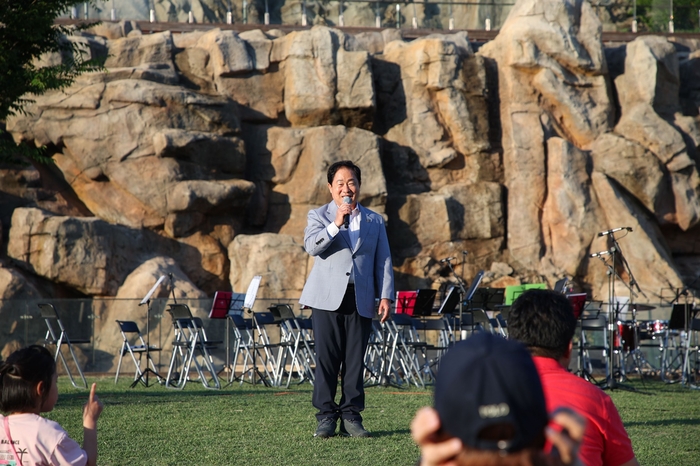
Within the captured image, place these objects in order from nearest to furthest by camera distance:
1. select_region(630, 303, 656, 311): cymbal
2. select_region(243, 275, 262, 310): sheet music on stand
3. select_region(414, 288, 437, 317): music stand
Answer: select_region(414, 288, 437, 317): music stand, select_region(243, 275, 262, 310): sheet music on stand, select_region(630, 303, 656, 311): cymbal

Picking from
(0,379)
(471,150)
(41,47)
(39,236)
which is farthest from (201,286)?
(0,379)

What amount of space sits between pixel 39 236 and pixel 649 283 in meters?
14.7

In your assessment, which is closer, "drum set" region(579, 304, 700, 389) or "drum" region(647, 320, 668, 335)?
"drum set" region(579, 304, 700, 389)

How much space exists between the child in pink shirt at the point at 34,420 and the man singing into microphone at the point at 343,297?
3.06 metres

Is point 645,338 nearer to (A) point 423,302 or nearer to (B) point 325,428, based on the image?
(A) point 423,302

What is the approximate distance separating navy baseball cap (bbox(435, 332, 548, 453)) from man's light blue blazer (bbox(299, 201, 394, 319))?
4569 mm

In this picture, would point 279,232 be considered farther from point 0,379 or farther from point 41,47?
point 0,379

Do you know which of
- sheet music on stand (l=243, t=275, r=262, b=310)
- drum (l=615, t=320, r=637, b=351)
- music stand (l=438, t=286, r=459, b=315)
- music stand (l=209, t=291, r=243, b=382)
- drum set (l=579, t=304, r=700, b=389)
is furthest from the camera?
drum (l=615, t=320, r=637, b=351)

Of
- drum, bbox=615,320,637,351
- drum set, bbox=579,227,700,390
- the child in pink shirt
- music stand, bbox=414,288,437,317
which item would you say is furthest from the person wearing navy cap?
drum, bbox=615,320,637,351

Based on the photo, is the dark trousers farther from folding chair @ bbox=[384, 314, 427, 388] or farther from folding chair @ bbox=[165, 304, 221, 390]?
folding chair @ bbox=[165, 304, 221, 390]

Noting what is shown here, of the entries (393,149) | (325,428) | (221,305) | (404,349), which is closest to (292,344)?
(221,305)

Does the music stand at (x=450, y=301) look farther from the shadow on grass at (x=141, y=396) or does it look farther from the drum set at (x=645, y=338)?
the shadow on grass at (x=141, y=396)

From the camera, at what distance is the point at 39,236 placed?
18844mm

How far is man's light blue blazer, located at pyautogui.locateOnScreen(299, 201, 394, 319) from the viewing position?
6.07 metres
